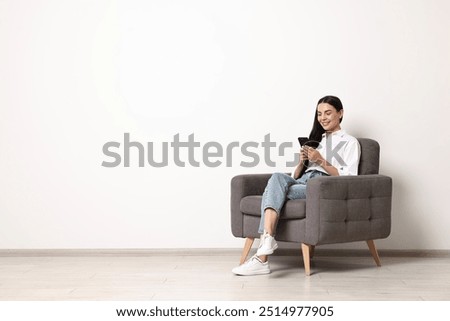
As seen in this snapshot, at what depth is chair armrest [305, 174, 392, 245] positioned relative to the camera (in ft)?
13.3

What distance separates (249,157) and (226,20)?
1.01m

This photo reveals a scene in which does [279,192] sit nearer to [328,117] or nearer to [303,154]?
[303,154]

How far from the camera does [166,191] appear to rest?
505cm

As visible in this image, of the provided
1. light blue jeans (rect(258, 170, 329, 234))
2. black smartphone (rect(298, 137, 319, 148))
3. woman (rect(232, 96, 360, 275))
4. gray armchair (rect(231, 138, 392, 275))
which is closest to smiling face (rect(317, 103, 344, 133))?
woman (rect(232, 96, 360, 275))

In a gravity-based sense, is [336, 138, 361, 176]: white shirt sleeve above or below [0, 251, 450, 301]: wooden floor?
above

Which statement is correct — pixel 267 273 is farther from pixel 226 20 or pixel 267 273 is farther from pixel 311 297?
pixel 226 20

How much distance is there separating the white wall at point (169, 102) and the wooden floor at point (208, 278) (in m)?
0.24

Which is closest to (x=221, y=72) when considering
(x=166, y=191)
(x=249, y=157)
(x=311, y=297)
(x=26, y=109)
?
(x=249, y=157)

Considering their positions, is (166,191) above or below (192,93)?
below

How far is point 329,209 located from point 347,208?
0.56 feet

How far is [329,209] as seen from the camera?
4062mm

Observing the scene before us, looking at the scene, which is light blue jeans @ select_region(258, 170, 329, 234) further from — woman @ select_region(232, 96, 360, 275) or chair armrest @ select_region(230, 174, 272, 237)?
chair armrest @ select_region(230, 174, 272, 237)

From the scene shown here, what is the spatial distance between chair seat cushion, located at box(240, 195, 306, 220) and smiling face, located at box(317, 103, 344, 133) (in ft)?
2.01

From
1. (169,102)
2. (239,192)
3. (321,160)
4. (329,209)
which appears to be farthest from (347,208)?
(169,102)
